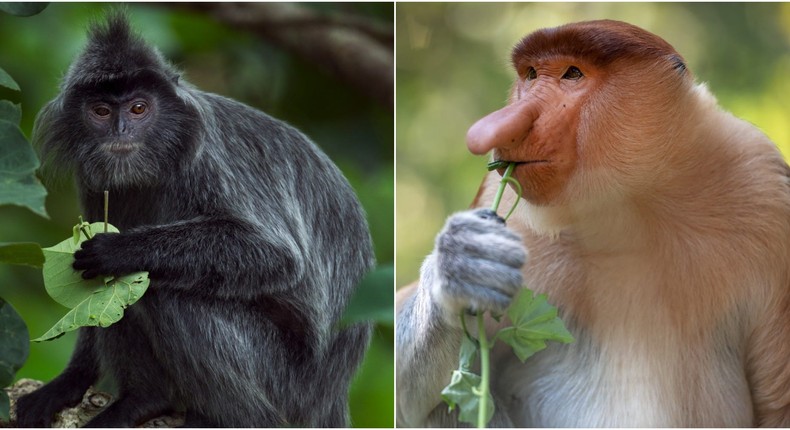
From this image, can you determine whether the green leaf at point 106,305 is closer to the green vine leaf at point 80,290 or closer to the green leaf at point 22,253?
the green vine leaf at point 80,290

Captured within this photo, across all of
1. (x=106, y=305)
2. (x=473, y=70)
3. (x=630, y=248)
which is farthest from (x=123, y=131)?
(x=630, y=248)

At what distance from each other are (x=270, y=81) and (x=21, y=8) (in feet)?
3.48

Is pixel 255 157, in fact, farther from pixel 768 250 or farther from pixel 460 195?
pixel 768 250

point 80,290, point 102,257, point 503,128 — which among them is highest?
point 503,128

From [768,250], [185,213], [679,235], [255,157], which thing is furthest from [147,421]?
[768,250]

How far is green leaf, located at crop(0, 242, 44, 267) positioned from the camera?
8.44 ft

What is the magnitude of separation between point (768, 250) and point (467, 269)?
97 centimetres

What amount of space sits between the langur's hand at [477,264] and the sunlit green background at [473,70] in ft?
2.46

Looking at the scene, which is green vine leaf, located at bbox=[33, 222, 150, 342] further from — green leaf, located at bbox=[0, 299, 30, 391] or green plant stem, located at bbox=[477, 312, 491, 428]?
green plant stem, located at bbox=[477, 312, 491, 428]

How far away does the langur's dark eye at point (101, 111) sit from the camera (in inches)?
119

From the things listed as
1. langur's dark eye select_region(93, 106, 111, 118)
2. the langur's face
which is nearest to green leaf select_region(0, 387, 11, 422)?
the langur's face

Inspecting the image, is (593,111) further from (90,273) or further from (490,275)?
(90,273)

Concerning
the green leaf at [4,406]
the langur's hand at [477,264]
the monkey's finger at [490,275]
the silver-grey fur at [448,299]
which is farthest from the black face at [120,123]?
the monkey's finger at [490,275]

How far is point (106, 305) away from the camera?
9.03 ft
